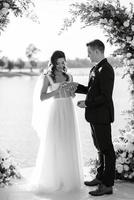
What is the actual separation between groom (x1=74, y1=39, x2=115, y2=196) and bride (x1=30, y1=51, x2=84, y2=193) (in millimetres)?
388

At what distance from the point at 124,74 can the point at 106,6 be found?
1048mm

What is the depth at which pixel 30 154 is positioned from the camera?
9.98 metres

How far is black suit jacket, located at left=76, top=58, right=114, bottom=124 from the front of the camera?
220 inches

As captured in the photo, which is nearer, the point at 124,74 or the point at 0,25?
the point at 0,25

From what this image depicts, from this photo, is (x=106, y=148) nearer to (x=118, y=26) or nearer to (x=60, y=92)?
(x=60, y=92)

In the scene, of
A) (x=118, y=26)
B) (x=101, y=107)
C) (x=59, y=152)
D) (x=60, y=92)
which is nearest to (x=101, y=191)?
(x=59, y=152)

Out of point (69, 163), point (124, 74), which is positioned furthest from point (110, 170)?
point (124, 74)

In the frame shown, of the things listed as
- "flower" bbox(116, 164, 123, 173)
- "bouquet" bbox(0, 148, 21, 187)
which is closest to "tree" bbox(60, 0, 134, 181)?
"flower" bbox(116, 164, 123, 173)

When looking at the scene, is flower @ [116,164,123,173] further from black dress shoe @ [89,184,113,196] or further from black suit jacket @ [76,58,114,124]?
black suit jacket @ [76,58,114,124]

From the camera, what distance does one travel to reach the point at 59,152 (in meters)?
6.14

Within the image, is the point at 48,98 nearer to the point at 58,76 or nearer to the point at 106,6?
the point at 58,76

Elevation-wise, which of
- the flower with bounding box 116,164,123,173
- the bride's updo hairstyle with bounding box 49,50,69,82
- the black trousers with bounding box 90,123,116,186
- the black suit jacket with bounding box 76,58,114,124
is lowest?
the flower with bounding box 116,164,123,173

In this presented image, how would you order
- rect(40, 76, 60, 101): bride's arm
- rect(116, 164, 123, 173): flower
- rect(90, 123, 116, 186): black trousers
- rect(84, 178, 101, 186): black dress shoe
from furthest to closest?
rect(116, 164, 123, 173): flower < rect(84, 178, 101, 186): black dress shoe < rect(40, 76, 60, 101): bride's arm < rect(90, 123, 116, 186): black trousers

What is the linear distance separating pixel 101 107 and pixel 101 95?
19 cm
